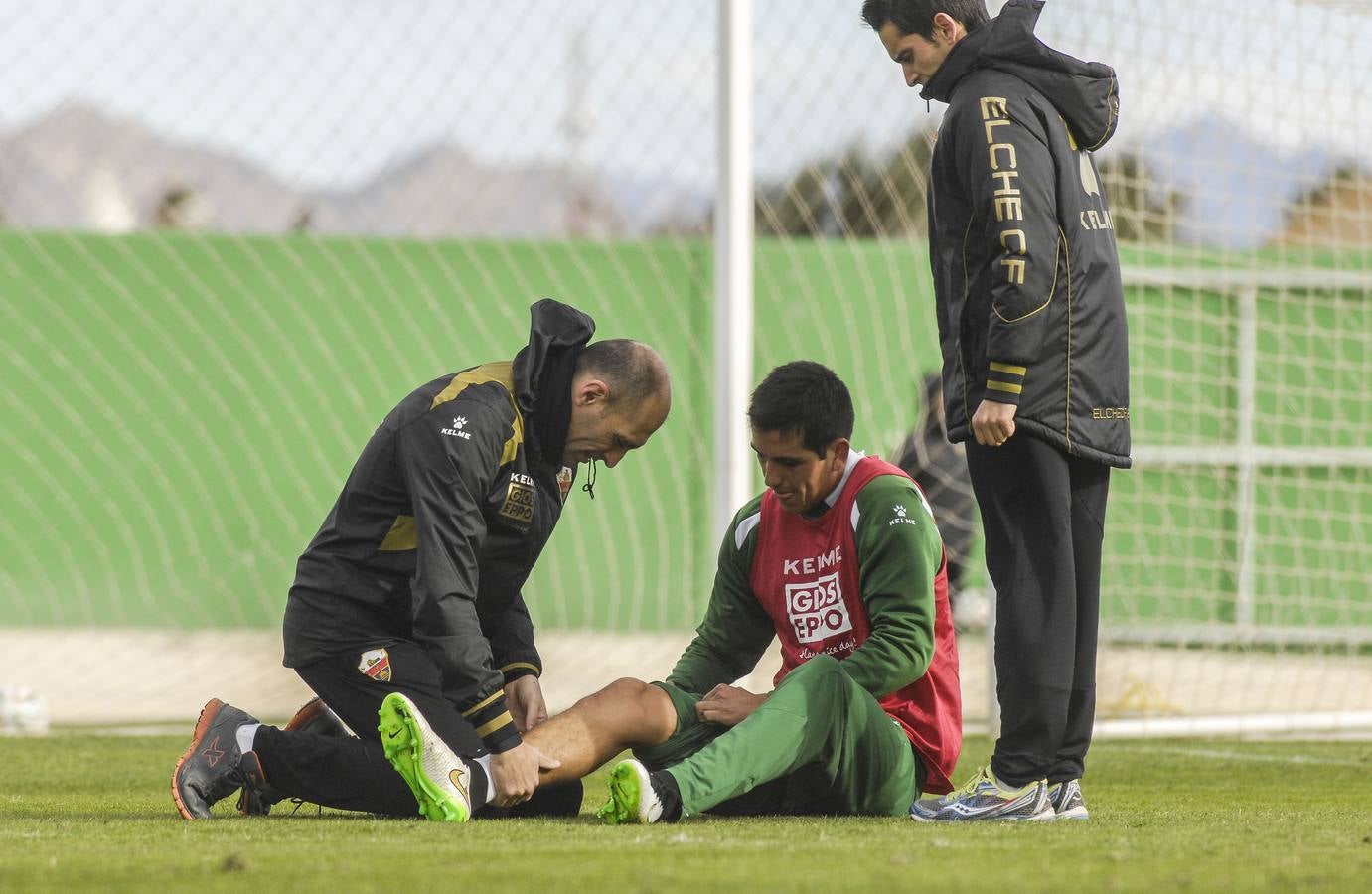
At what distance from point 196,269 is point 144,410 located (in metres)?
0.93

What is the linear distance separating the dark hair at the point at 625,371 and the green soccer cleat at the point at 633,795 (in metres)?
0.87

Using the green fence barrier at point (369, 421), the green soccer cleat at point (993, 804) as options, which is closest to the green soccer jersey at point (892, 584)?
the green soccer cleat at point (993, 804)

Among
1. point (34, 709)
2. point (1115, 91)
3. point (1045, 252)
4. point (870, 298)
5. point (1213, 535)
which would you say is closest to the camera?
point (1045, 252)

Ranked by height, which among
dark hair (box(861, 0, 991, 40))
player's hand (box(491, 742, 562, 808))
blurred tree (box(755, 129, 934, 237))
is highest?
blurred tree (box(755, 129, 934, 237))

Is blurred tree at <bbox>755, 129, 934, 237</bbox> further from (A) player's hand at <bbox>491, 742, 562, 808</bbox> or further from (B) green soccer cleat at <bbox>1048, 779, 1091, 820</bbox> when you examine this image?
(A) player's hand at <bbox>491, 742, 562, 808</bbox>

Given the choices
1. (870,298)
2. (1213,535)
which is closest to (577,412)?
(1213,535)

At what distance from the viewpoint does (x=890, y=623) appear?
4047 mm

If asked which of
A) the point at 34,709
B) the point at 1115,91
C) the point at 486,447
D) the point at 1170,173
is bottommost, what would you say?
the point at 34,709

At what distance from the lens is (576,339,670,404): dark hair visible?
4.11 metres

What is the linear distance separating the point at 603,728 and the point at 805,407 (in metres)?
0.88

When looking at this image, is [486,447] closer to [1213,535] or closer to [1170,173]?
[1170,173]

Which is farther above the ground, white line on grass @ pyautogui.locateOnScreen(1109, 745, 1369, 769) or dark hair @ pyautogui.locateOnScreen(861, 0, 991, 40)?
dark hair @ pyautogui.locateOnScreen(861, 0, 991, 40)

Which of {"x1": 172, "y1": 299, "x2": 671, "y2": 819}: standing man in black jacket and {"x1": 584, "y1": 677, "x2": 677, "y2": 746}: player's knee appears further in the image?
{"x1": 584, "y1": 677, "x2": 677, "y2": 746}: player's knee

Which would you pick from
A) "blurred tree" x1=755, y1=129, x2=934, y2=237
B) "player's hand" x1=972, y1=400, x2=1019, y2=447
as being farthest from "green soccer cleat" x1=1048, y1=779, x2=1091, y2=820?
"blurred tree" x1=755, y1=129, x2=934, y2=237
